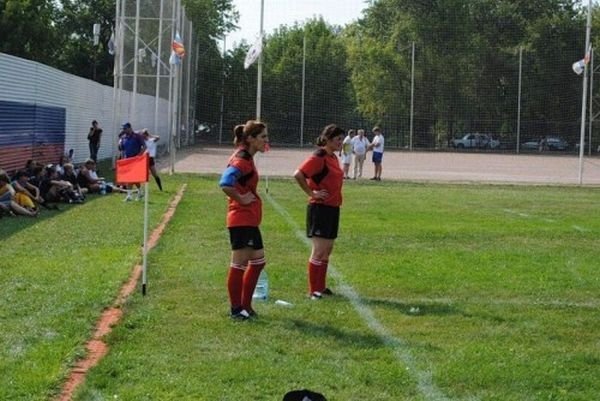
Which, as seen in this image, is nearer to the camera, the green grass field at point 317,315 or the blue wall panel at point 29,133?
the green grass field at point 317,315

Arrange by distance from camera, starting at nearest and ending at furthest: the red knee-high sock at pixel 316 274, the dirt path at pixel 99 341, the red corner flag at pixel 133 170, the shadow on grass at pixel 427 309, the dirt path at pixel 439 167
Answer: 1. the dirt path at pixel 99 341
2. the shadow on grass at pixel 427 309
3. the red corner flag at pixel 133 170
4. the red knee-high sock at pixel 316 274
5. the dirt path at pixel 439 167

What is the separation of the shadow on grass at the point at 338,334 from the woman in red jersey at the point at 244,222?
1.72 feet

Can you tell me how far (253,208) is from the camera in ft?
29.9

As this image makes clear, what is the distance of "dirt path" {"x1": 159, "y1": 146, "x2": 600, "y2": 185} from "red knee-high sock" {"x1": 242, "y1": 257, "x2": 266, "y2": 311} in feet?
75.3

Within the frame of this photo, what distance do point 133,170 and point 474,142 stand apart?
5649cm

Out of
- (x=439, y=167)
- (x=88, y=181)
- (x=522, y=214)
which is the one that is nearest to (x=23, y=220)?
(x=88, y=181)

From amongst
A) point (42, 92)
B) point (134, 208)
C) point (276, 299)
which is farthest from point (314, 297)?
point (42, 92)

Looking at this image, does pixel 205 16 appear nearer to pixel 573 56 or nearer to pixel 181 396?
pixel 573 56

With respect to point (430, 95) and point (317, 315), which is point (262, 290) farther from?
point (430, 95)

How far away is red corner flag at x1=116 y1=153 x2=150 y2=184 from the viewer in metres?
10.0

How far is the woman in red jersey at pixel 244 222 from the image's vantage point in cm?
902

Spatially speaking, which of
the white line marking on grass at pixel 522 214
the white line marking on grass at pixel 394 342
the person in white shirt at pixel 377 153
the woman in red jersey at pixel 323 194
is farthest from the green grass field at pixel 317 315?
the person in white shirt at pixel 377 153

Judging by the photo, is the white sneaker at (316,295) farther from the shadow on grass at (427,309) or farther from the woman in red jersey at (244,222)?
the woman in red jersey at (244,222)

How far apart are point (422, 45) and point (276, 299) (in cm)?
5696
